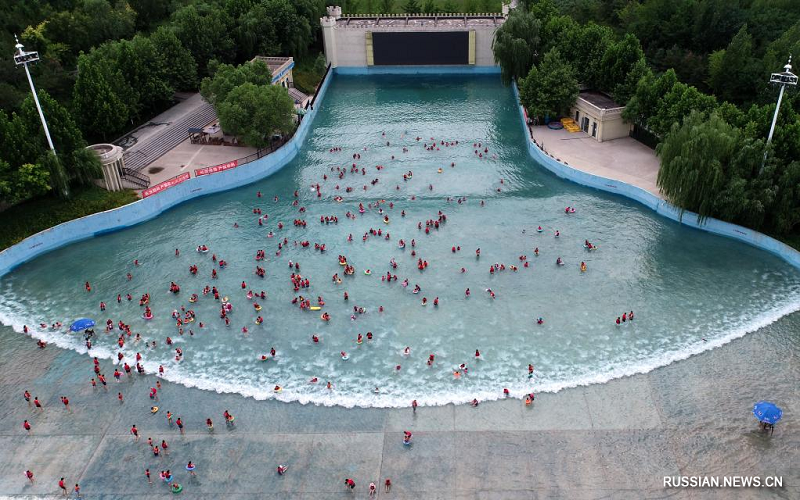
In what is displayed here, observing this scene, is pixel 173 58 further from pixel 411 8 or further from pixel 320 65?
pixel 411 8

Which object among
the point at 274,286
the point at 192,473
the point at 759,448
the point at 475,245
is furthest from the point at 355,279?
the point at 759,448

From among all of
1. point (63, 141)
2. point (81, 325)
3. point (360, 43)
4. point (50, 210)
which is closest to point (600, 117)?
point (360, 43)

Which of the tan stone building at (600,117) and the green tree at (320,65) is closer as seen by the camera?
the tan stone building at (600,117)

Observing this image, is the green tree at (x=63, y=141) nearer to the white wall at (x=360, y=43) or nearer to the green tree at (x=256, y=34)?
the green tree at (x=256, y=34)

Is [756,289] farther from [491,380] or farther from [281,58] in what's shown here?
[281,58]

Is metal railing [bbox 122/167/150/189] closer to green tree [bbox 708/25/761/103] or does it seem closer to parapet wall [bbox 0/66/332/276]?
parapet wall [bbox 0/66/332/276]

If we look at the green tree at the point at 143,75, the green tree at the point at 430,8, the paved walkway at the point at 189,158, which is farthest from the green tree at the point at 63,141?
the green tree at the point at 430,8

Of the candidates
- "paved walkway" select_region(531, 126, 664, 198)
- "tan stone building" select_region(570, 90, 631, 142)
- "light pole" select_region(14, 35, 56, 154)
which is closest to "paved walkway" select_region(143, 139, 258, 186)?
"light pole" select_region(14, 35, 56, 154)

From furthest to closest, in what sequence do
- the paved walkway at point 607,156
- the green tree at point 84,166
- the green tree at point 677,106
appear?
1. the paved walkway at point 607,156
2. the green tree at point 677,106
3. the green tree at point 84,166
